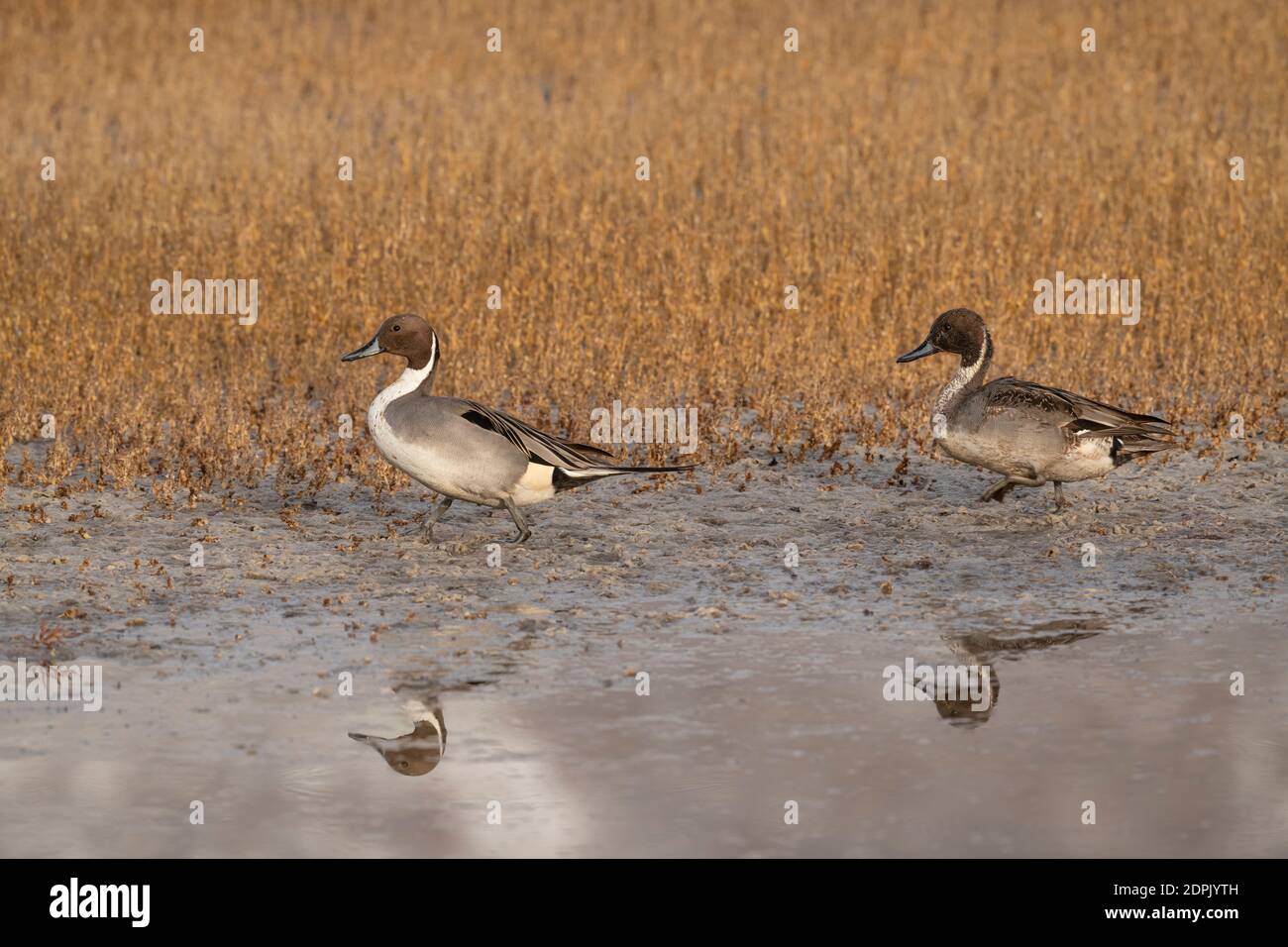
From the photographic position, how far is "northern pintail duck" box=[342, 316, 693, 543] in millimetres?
9188

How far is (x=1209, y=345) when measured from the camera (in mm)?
13891

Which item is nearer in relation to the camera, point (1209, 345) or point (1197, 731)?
point (1197, 731)

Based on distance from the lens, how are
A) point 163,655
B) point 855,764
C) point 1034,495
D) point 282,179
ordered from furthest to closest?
1. point 282,179
2. point 1034,495
3. point 163,655
4. point 855,764

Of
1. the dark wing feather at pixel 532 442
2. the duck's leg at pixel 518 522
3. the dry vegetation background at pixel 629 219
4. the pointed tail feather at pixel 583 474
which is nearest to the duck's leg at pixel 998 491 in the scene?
the dry vegetation background at pixel 629 219

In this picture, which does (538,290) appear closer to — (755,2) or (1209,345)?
(1209,345)

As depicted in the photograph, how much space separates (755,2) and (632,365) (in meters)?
15.2

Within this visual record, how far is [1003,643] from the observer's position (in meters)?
7.94

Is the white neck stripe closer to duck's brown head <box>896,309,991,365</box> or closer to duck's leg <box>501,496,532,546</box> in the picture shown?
duck's brown head <box>896,309,991,365</box>

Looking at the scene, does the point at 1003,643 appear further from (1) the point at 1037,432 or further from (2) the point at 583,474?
(2) the point at 583,474

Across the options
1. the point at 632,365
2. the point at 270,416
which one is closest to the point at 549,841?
the point at 270,416

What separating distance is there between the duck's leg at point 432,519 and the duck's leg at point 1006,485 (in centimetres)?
326

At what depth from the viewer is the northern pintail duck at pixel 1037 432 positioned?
32.5 ft

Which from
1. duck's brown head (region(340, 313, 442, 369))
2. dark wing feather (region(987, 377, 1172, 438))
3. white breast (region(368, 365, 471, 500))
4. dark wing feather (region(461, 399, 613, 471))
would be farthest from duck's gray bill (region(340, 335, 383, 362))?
dark wing feather (region(987, 377, 1172, 438))

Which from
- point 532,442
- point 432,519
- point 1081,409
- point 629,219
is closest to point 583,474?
point 532,442
